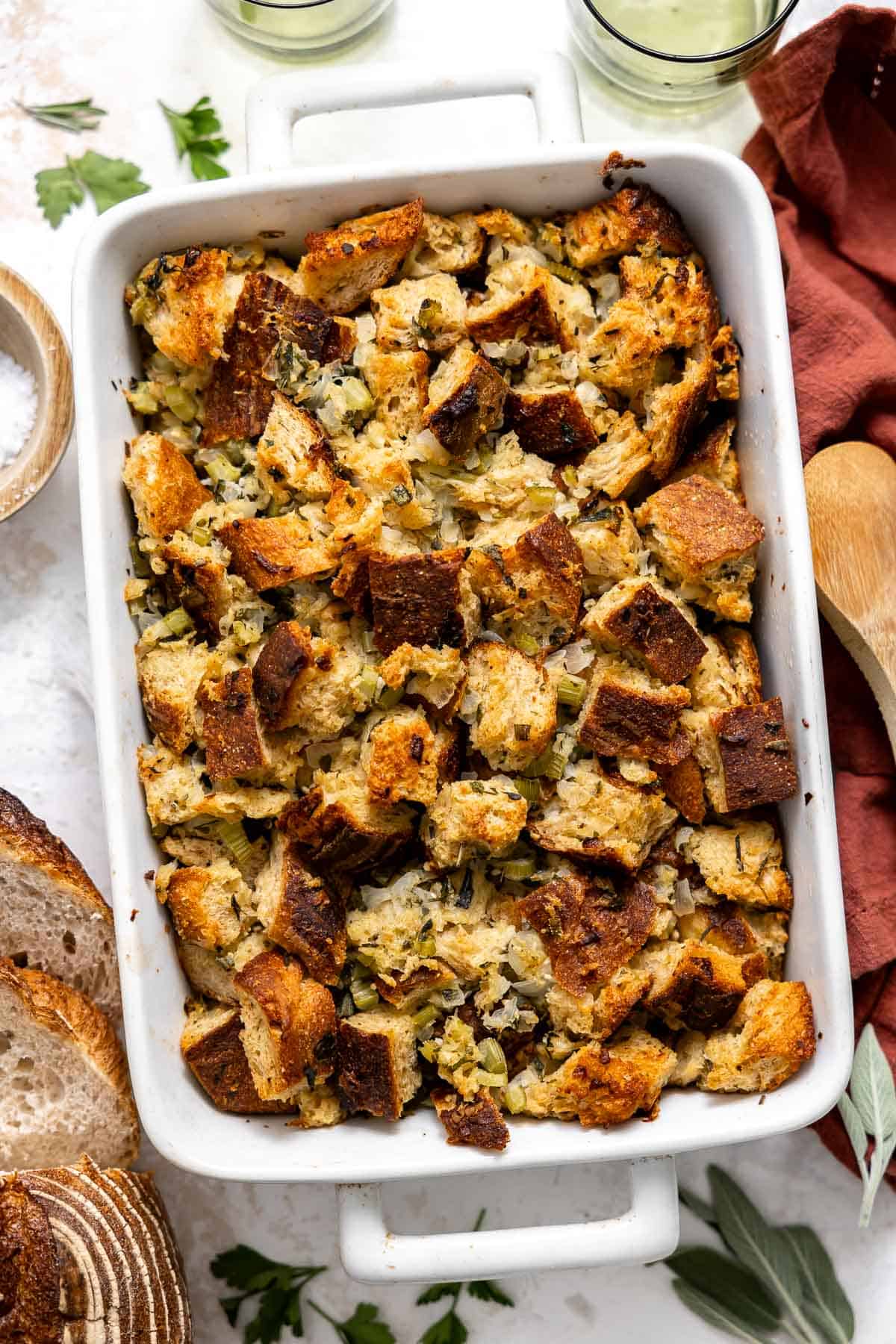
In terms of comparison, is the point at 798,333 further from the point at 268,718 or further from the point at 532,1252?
the point at 532,1252

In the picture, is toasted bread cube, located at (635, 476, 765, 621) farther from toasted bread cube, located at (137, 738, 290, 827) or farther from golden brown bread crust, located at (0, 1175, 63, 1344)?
golden brown bread crust, located at (0, 1175, 63, 1344)

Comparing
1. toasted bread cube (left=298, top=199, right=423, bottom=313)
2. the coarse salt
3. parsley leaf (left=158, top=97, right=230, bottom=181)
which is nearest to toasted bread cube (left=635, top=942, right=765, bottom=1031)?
toasted bread cube (left=298, top=199, right=423, bottom=313)

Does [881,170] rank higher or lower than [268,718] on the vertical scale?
higher

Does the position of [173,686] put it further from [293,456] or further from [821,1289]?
[821,1289]

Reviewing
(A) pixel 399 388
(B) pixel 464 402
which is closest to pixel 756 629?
(B) pixel 464 402

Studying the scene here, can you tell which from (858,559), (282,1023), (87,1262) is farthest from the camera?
(858,559)

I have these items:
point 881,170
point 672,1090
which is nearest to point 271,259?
point 881,170

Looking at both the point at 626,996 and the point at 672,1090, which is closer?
the point at 626,996
